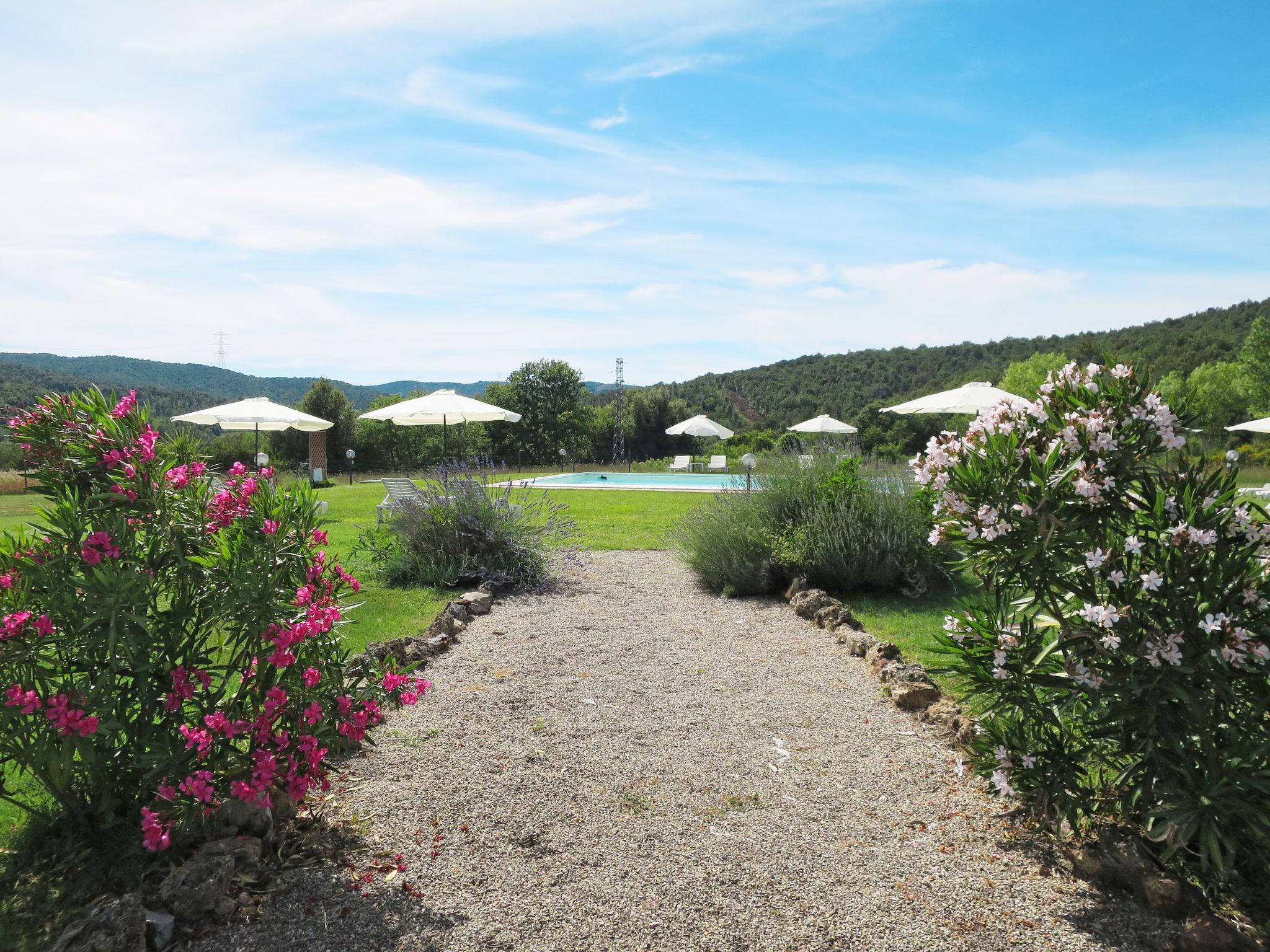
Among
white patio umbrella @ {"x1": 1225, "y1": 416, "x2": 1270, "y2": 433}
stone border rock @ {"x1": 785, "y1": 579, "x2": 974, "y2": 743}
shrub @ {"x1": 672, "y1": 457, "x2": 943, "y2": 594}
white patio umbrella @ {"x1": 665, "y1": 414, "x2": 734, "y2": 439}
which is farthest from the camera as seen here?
white patio umbrella @ {"x1": 665, "y1": 414, "x2": 734, "y2": 439}

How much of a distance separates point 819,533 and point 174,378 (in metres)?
82.3

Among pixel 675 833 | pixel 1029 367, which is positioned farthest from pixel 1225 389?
pixel 675 833

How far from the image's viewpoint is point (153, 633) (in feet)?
7.29

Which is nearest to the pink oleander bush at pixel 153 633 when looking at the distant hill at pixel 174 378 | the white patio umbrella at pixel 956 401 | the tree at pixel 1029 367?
the white patio umbrella at pixel 956 401

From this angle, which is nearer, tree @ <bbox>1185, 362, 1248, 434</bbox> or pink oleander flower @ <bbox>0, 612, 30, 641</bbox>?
pink oleander flower @ <bbox>0, 612, 30, 641</bbox>

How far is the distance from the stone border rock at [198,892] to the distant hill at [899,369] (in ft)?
126

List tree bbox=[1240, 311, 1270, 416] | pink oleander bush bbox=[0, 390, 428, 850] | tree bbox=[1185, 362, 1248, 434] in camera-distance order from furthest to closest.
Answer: tree bbox=[1185, 362, 1248, 434] < tree bbox=[1240, 311, 1270, 416] < pink oleander bush bbox=[0, 390, 428, 850]

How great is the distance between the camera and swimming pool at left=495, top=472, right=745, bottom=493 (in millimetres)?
19750

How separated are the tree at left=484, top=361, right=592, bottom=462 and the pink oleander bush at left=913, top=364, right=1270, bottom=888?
38639mm

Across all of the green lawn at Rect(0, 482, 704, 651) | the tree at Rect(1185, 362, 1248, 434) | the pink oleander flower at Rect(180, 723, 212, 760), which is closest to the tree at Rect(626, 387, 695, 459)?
the green lawn at Rect(0, 482, 704, 651)

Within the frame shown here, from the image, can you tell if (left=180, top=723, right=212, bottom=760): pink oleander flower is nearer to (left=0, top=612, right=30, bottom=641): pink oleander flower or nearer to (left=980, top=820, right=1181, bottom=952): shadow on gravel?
(left=0, top=612, right=30, bottom=641): pink oleander flower

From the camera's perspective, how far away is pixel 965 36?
6887mm

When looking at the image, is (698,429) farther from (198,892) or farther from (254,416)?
(198,892)

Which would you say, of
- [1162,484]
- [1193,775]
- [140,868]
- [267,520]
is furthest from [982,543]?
[140,868]
